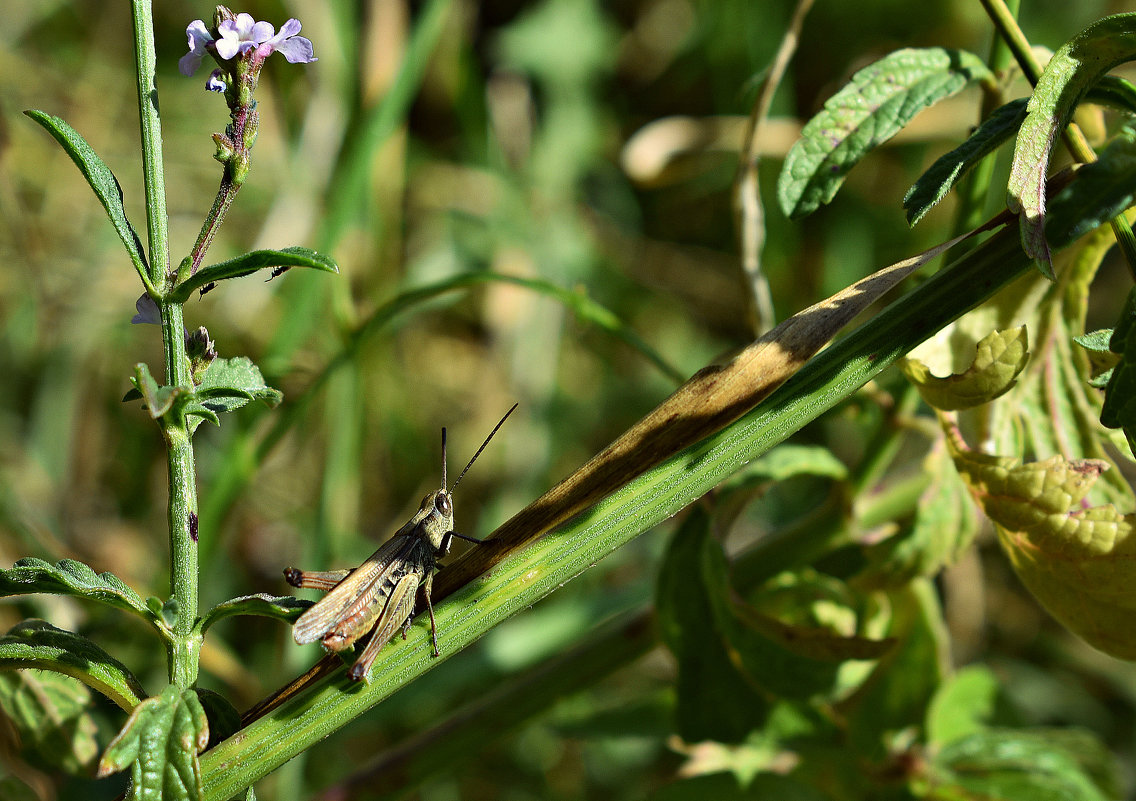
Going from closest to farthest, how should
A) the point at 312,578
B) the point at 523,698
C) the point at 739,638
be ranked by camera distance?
the point at 312,578
the point at 739,638
the point at 523,698

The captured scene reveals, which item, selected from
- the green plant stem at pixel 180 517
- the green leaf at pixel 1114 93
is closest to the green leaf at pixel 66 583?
the green plant stem at pixel 180 517

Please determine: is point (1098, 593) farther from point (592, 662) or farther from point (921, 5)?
point (921, 5)

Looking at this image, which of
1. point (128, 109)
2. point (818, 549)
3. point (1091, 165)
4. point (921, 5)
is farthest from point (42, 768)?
point (921, 5)

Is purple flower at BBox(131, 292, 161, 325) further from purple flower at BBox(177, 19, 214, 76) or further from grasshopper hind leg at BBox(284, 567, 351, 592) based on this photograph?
grasshopper hind leg at BBox(284, 567, 351, 592)

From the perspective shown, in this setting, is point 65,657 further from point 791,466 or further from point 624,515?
point 791,466

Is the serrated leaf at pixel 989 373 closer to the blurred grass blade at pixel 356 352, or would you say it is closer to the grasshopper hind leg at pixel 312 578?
the blurred grass blade at pixel 356 352

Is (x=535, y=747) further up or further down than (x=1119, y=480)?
further up

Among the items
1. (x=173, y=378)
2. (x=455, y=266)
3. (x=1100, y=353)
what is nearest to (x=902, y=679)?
(x=1100, y=353)
